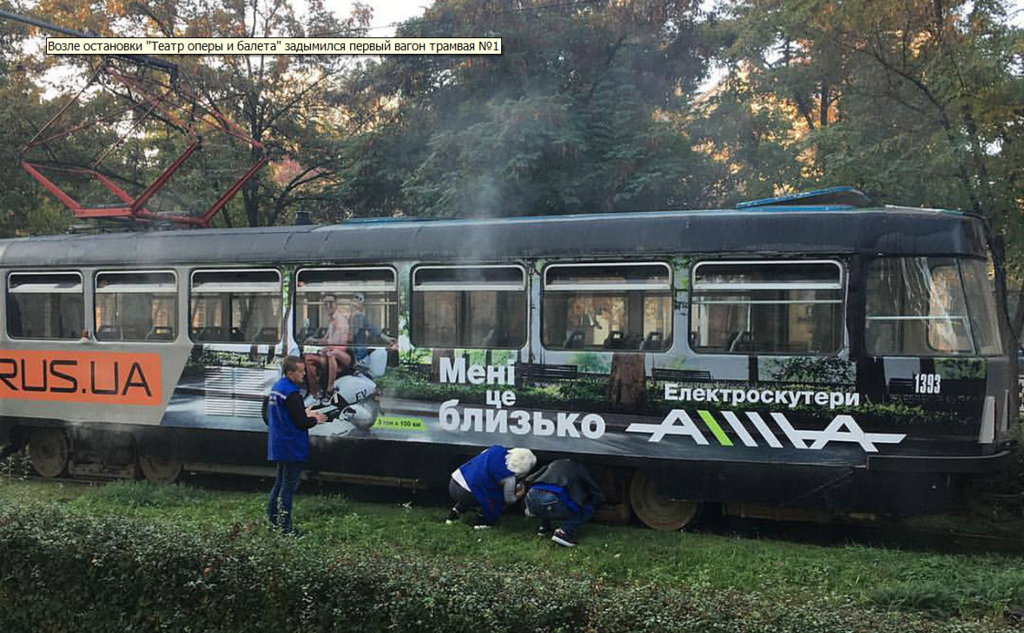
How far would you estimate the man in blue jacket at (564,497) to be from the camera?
789cm

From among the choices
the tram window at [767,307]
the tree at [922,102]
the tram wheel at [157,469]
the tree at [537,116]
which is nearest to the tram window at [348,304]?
the tram wheel at [157,469]

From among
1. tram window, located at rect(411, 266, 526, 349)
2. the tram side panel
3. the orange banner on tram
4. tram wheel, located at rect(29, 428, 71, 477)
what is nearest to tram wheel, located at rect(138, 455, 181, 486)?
the orange banner on tram

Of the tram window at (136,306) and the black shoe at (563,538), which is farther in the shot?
the tram window at (136,306)

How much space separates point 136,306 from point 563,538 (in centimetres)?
586

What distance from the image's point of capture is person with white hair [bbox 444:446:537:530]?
8.19 m

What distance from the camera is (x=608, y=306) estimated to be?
8398mm

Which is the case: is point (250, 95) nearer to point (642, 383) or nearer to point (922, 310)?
point (642, 383)

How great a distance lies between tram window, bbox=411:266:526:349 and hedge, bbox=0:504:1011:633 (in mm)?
3644

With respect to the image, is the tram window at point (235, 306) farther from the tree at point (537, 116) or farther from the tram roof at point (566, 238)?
the tree at point (537, 116)

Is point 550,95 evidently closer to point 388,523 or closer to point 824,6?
point 824,6

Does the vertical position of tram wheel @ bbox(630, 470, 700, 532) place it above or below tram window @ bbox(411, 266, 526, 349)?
below

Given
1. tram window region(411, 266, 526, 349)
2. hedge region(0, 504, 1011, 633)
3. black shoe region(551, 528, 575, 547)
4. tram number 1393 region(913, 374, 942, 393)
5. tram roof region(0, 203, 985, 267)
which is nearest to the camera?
hedge region(0, 504, 1011, 633)

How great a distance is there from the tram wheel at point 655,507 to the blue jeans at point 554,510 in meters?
0.74

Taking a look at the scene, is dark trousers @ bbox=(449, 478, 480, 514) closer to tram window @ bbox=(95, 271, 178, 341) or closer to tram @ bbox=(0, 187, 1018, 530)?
tram @ bbox=(0, 187, 1018, 530)
